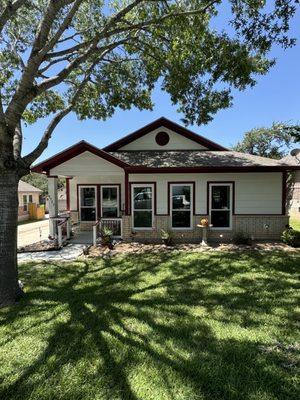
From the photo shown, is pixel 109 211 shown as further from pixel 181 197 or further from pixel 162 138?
pixel 162 138

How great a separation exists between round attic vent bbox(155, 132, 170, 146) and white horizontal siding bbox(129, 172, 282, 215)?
2985mm

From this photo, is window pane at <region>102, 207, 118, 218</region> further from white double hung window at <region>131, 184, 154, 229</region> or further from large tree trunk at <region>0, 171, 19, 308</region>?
large tree trunk at <region>0, 171, 19, 308</region>

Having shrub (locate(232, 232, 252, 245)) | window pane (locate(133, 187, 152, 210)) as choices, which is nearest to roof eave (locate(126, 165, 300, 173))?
window pane (locate(133, 187, 152, 210))

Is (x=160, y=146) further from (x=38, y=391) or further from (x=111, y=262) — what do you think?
(x=38, y=391)

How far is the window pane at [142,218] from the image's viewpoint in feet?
41.1

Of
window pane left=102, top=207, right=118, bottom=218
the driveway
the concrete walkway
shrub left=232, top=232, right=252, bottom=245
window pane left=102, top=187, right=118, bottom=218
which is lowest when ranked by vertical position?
the driveway

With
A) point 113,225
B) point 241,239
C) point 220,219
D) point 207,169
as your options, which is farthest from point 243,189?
point 113,225

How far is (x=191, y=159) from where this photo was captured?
12984mm

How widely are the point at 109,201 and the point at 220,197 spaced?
607 centimetres

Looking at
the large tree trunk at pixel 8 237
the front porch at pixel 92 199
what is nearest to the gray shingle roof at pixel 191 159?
the front porch at pixel 92 199

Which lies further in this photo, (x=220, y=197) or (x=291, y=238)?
(x=220, y=197)

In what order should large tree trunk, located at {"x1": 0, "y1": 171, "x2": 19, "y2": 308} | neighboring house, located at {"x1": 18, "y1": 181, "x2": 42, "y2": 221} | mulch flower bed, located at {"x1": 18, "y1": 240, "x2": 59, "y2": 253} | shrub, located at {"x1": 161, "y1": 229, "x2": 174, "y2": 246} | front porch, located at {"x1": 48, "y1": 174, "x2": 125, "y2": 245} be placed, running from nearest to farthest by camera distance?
1. large tree trunk, located at {"x1": 0, "y1": 171, "x2": 19, "y2": 308}
2. mulch flower bed, located at {"x1": 18, "y1": 240, "x2": 59, "y2": 253}
3. shrub, located at {"x1": 161, "y1": 229, "x2": 174, "y2": 246}
4. front porch, located at {"x1": 48, "y1": 174, "x2": 125, "y2": 245}
5. neighboring house, located at {"x1": 18, "y1": 181, "x2": 42, "y2": 221}

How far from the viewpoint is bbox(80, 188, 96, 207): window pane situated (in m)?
15.4

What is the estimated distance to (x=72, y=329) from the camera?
15.2 ft
